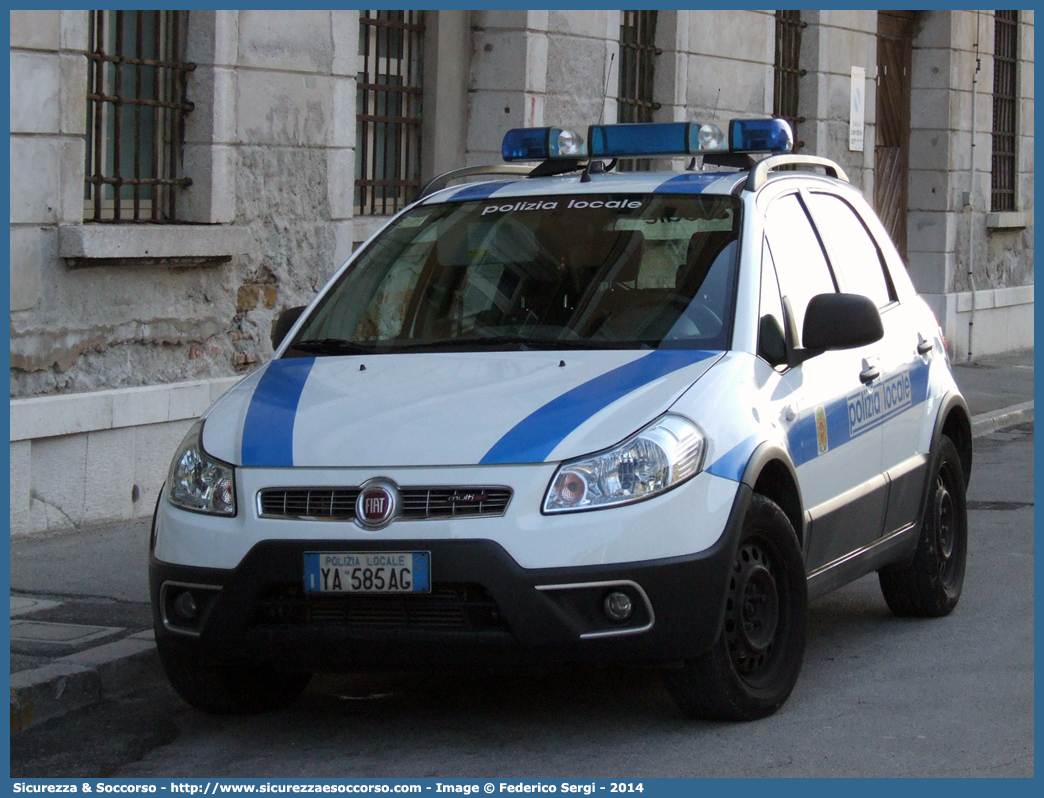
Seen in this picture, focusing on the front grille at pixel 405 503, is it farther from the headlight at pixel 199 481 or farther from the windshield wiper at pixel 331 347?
the windshield wiper at pixel 331 347

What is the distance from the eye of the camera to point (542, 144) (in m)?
6.86

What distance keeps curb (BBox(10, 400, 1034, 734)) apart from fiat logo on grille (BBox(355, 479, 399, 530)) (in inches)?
57.4

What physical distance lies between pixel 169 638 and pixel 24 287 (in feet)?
12.5

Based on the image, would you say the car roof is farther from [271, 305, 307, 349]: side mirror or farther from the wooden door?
the wooden door

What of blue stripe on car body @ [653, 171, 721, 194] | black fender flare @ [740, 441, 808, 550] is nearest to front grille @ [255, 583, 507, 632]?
black fender flare @ [740, 441, 808, 550]

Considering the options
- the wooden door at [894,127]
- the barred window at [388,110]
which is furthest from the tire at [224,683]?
the wooden door at [894,127]

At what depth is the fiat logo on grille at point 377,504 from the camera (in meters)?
4.80

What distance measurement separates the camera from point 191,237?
31.3 ft

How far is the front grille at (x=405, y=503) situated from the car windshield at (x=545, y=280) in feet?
2.98

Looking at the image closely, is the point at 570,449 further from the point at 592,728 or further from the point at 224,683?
the point at 224,683

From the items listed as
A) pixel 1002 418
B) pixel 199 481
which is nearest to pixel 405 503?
pixel 199 481

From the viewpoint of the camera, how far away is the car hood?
4867 mm

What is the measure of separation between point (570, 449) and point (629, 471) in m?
0.18

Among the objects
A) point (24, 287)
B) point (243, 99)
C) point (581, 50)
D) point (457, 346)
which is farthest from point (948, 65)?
point (457, 346)
